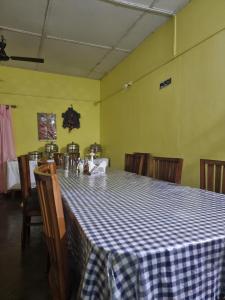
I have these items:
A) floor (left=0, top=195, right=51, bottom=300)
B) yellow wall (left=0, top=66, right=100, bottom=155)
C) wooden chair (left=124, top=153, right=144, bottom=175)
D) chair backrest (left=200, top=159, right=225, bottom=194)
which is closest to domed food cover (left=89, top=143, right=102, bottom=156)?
yellow wall (left=0, top=66, right=100, bottom=155)

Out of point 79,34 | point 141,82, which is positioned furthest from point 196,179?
point 79,34

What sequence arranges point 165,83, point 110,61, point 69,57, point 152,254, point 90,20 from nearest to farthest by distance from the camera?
1. point 152,254
2. point 90,20
3. point 165,83
4. point 69,57
5. point 110,61

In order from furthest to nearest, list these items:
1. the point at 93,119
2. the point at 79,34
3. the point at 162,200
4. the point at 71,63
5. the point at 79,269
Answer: the point at 93,119 < the point at 71,63 < the point at 79,34 < the point at 162,200 < the point at 79,269

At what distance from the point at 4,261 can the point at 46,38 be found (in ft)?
10.0

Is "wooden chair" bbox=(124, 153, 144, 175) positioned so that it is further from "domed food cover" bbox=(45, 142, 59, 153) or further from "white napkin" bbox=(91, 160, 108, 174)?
"domed food cover" bbox=(45, 142, 59, 153)

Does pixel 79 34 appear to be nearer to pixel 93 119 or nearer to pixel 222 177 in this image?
pixel 93 119

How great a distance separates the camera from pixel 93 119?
5.55 metres

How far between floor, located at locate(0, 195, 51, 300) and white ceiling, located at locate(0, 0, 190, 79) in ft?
8.67

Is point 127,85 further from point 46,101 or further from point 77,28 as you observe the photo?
point 46,101

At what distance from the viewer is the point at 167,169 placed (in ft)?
6.90

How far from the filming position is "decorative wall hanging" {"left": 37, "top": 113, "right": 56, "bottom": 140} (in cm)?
504

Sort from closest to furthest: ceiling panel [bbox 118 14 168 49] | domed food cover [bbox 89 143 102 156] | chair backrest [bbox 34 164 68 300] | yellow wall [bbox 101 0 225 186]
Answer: chair backrest [bbox 34 164 68 300] < yellow wall [bbox 101 0 225 186] < ceiling panel [bbox 118 14 168 49] < domed food cover [bbox 89 143 102 156]

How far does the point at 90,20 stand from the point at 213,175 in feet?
8.30

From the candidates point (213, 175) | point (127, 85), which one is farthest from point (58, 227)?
point (127, 85)
